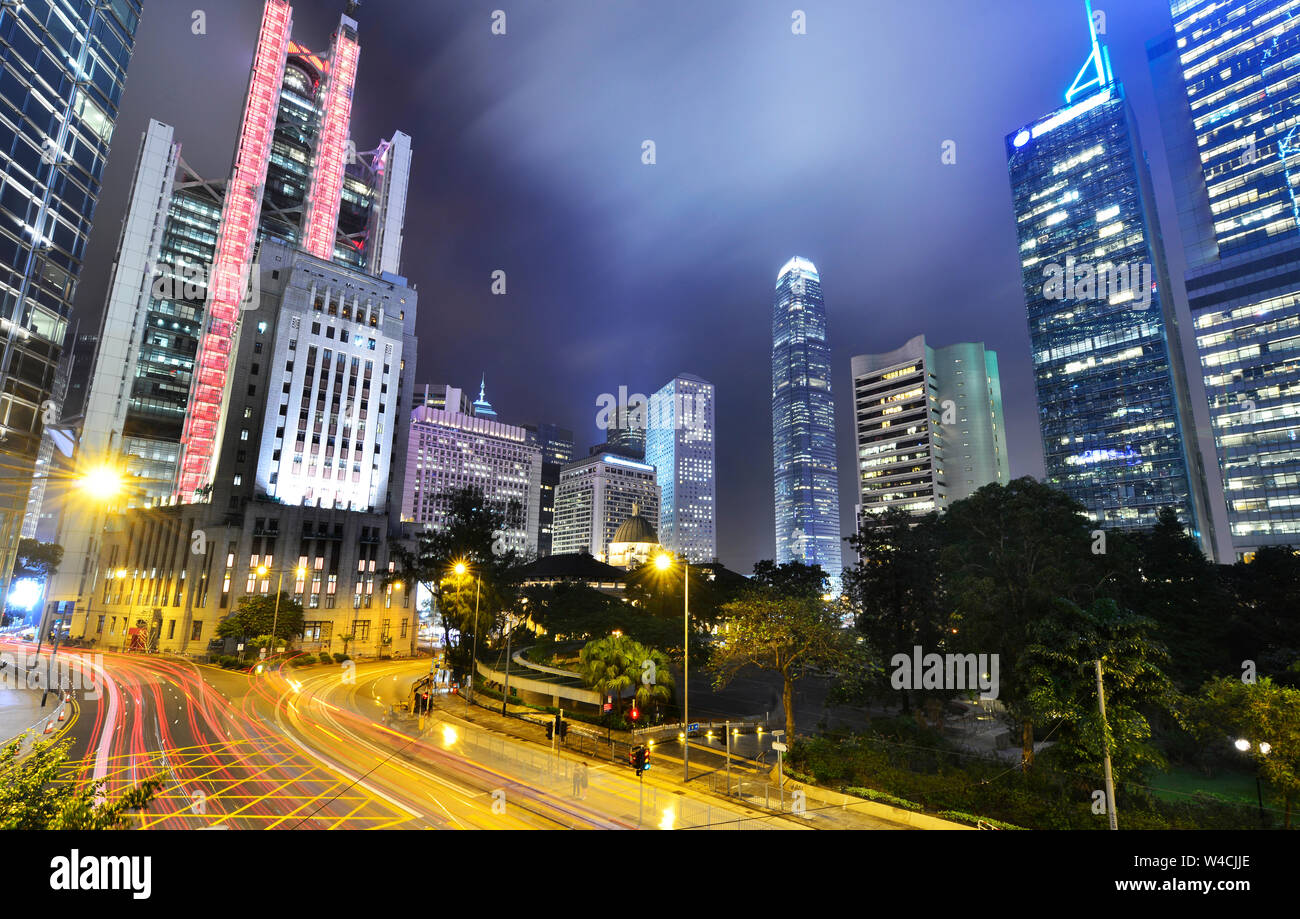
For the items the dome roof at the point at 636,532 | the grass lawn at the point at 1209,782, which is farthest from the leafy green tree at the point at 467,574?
the dome roof at the point at 636,532

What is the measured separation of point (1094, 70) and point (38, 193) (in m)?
213

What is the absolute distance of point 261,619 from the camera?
7088 centimetres

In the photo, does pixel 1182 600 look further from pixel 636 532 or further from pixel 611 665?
pixel 636 532

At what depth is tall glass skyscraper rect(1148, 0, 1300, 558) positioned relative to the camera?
104 metres

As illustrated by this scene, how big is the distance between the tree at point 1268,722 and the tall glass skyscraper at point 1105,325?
123 m

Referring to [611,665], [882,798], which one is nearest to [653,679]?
[611,665]

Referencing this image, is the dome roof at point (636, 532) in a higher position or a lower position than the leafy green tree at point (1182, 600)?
higher

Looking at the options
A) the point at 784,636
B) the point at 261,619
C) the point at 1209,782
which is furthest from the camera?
the point at 261,619

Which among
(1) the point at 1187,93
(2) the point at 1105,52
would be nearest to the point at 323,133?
(1) the point at 1187,93

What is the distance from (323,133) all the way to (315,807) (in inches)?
5034

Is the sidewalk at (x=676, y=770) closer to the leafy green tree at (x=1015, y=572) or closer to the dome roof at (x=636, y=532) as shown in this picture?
the leafy green tree at (x=1015, y=572)

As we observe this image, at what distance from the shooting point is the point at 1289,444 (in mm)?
102000

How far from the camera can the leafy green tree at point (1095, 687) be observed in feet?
68.6
